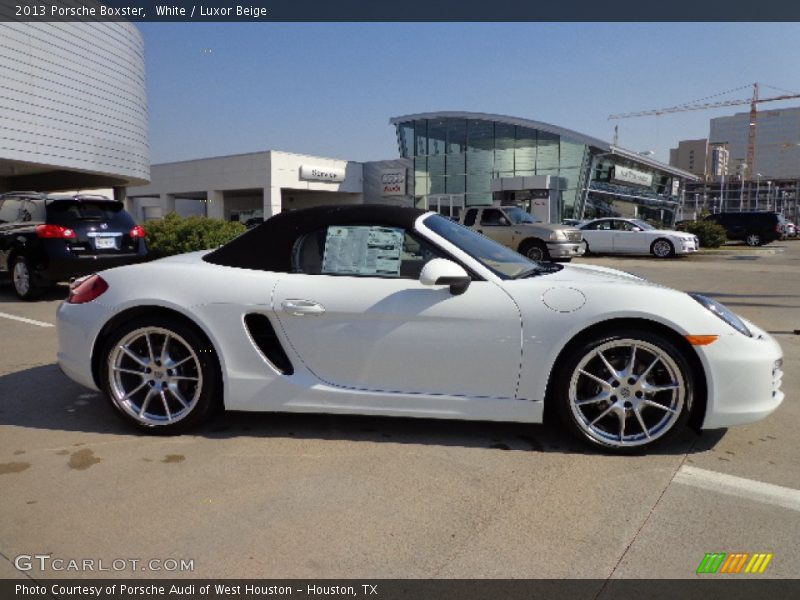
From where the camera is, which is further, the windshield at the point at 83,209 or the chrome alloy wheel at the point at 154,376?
the windshield at the point at 83,209

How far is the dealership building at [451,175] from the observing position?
135ft

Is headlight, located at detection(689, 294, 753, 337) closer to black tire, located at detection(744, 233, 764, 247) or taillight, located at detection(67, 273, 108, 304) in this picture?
taillight, located at detection(67, 273, 108, 304)

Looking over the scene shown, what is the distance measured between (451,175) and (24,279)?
39244mm

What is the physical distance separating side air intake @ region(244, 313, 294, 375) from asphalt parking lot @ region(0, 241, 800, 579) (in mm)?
452

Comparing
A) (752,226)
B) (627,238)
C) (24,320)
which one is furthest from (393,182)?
(24,320)

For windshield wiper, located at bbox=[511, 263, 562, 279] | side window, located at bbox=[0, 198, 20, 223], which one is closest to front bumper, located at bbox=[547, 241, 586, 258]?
side window, located at bbox=[0, 198, 20, 223]

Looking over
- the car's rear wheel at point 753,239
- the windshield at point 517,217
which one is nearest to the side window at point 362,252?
the windshield at point 517,217

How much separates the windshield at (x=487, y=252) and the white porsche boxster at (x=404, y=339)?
0.8 inches

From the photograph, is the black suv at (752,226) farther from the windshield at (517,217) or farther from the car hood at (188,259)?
the car hood at (188,259)

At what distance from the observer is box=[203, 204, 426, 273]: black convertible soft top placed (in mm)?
3420

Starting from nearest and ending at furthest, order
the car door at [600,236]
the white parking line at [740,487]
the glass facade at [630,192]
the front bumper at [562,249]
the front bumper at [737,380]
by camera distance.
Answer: the white parking line at [740,487] < the front bumper at [737,380] < the front bumper at [562,249] < the car door at [600,236] < the glass facade at [630,192]

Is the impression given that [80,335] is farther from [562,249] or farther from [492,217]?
[492,217]

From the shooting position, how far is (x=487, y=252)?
11.7 ft

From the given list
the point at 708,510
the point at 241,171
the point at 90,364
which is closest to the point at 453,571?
the point at 708,510
